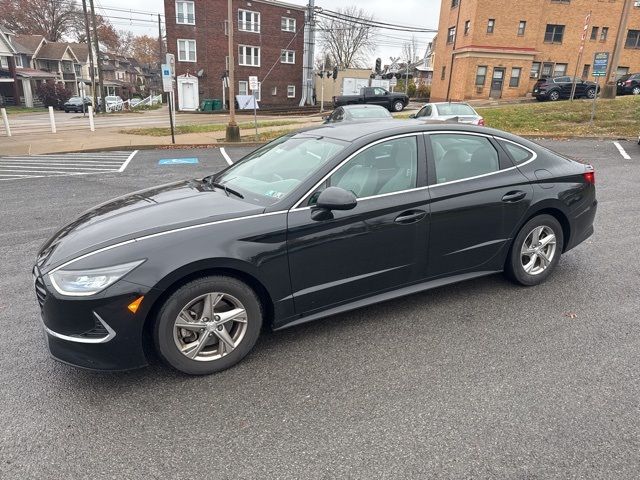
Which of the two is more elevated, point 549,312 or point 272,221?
point 272,221

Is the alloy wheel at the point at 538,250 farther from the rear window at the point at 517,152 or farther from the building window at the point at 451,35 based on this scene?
the building window at the point at 451,35

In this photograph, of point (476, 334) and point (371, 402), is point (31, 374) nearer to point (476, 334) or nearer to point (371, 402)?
point (371, 402)

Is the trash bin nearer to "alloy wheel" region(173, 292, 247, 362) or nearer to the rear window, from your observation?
the rear window

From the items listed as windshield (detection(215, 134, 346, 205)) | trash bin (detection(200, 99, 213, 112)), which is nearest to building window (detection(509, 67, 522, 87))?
trash bin (detection(200, 99, 213, 112))

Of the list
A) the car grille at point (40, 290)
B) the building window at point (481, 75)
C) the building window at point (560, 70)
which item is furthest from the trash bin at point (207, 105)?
the car grille at point (40, 290)

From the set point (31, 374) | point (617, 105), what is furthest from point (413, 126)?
point (617, 105)

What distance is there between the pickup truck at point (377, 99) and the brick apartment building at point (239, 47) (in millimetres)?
15380

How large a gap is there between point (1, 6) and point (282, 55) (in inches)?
1786

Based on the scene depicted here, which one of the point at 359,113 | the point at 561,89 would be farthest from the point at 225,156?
the point at 561,89

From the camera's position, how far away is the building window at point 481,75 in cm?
3506

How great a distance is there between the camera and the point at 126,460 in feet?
7.64

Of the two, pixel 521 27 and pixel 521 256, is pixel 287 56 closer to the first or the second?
pixel 521 27

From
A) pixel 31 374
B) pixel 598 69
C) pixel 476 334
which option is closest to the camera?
pixel 31 374

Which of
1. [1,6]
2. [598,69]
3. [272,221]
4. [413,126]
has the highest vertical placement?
[1,6]
